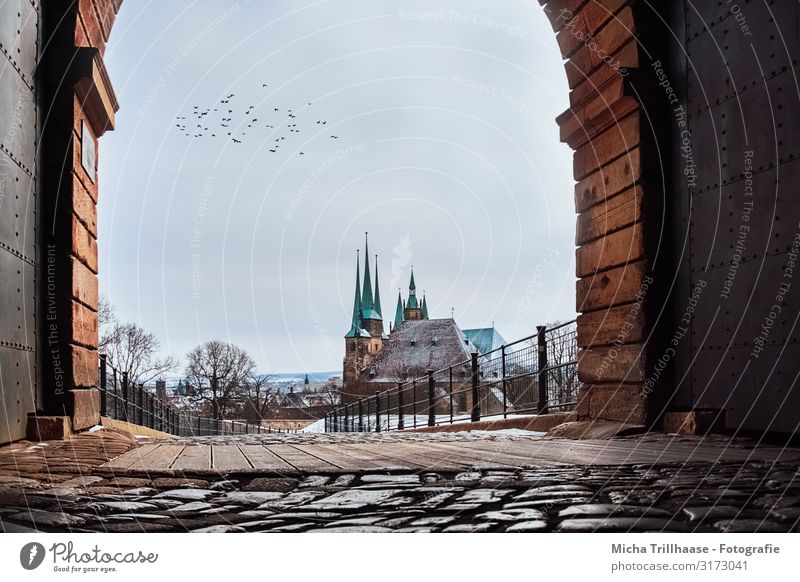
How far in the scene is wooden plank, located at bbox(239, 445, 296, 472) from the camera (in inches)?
135

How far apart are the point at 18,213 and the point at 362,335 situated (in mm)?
67282

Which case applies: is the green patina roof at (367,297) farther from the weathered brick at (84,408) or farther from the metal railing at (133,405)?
A: the weathered brick at (84,408)

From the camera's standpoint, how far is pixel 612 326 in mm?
5855

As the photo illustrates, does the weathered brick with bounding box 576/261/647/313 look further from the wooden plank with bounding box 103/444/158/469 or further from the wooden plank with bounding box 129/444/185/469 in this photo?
the wooden plank with bounding box 103/444/158/469

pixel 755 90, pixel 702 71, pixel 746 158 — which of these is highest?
pixel 702 71

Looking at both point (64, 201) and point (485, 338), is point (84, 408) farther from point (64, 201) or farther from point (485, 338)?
point (485, 338)

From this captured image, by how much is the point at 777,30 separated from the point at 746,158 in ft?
2.36

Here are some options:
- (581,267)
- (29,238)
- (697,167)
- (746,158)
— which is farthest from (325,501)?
(581,267)

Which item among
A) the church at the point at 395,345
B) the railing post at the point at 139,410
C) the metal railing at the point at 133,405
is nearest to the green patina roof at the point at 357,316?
the church at the point at 395,345

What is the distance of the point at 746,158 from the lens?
4738 mm

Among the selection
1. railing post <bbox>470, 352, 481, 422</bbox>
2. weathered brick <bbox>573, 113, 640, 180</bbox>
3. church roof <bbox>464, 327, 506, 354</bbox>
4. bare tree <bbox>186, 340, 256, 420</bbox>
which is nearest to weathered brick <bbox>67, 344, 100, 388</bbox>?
weathered brick <bbox>573, 113, 640, 180</bbox>

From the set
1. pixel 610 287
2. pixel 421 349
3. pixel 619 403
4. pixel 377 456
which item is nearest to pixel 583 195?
pixel 610 287
